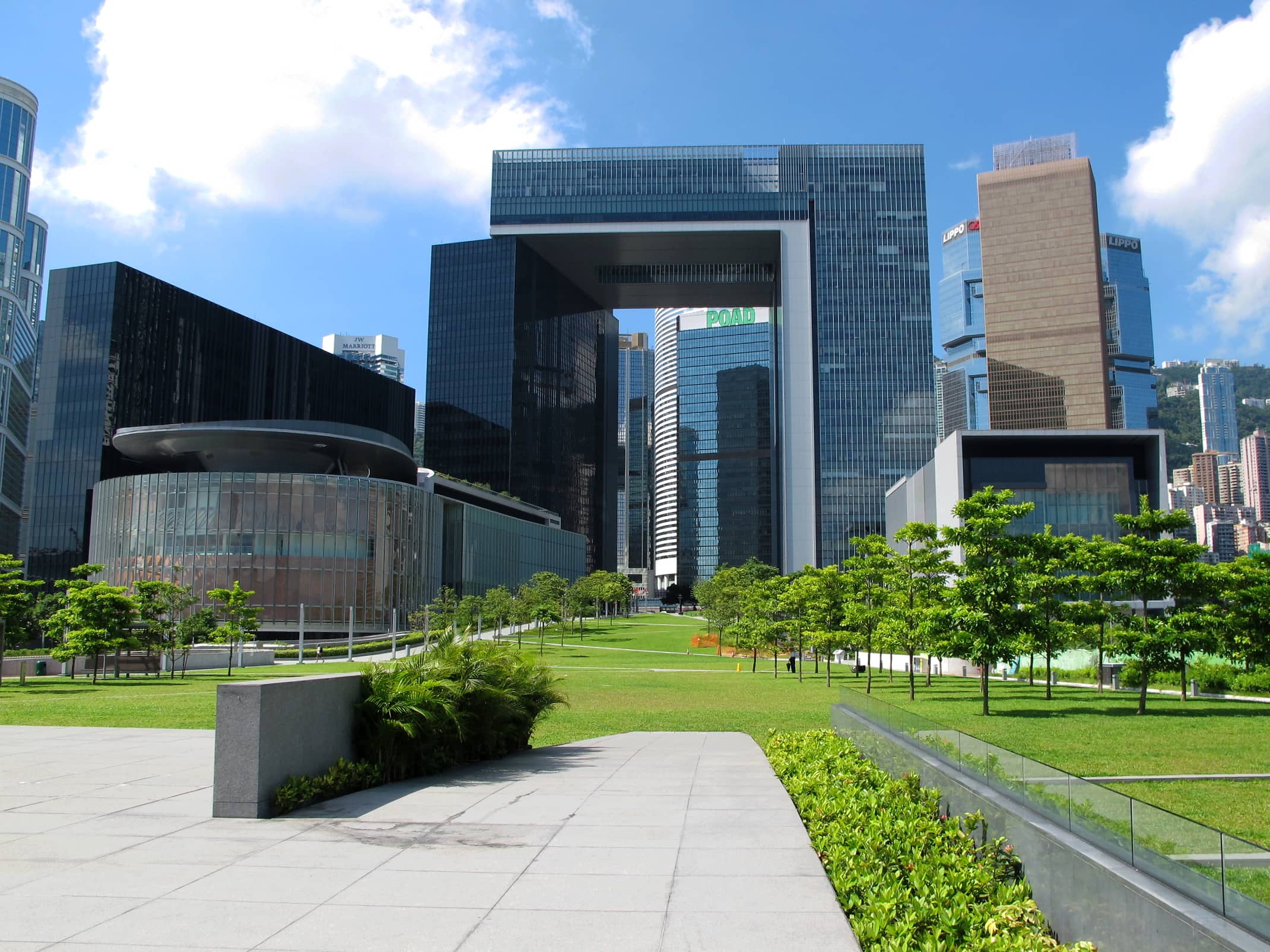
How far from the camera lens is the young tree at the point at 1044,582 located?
31.1 m

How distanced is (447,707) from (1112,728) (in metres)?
20.5

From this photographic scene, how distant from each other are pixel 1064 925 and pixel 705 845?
334 cm

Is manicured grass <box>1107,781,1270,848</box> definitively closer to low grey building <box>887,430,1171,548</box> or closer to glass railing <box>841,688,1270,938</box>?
glass railing <box>841,688,1270,938</box>

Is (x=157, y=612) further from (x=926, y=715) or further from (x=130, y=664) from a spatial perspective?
(x=926, y=715)

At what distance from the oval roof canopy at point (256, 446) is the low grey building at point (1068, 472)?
55.1 meters

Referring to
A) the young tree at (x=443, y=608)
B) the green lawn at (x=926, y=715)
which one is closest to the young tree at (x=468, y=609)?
the young tree at (x=443, y=608)

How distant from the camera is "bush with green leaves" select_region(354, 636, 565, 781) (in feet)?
41.7

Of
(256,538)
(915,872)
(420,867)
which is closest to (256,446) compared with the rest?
(256,538)

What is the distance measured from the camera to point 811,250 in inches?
5842

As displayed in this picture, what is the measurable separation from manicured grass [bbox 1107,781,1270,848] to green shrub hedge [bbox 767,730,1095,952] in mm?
4011

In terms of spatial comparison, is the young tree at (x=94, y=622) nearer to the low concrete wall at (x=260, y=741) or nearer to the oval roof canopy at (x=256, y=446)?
the low concrete wall at (x=260, y=741)

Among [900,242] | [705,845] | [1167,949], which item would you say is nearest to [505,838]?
[705,845]

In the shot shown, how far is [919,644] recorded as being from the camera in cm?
3622

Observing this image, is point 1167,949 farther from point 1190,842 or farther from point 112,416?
point 112,416
